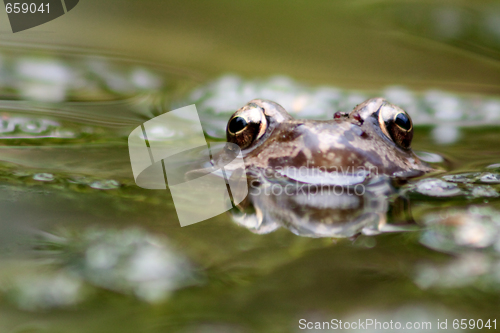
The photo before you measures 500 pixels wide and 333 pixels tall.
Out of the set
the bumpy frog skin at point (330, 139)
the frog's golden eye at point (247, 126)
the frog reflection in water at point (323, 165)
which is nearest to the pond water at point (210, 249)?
the frog reflection in water at point (323, 165)

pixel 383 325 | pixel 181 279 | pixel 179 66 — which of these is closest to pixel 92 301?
pixel 181 279

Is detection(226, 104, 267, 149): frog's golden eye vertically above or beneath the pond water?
above

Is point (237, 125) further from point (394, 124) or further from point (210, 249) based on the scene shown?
point (210, 249)

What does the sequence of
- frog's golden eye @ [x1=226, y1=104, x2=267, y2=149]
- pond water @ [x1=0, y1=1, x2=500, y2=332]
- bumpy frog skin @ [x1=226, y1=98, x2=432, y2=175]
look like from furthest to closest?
frog's golden eye @ [x1=226, y1=104, x2=267, y2=149] < bumpy frog skin @ [x1=226, y1=98, x2=432, y2=175] < pond water @ [x1=0, y1=1, x2=500, y2=332]

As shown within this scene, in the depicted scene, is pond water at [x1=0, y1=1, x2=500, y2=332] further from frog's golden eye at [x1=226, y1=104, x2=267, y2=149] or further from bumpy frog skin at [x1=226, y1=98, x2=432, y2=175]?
frog's golden eye at [x1=226, y1=104, x2=267, y2=149]

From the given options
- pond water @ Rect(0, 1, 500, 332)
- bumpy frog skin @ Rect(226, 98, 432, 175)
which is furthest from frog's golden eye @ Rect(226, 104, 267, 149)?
pond water @ Rect(0, 1, 500, 332)

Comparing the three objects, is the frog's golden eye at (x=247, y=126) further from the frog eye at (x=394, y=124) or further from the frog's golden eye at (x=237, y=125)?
the frog eye at (x=394, y=124)

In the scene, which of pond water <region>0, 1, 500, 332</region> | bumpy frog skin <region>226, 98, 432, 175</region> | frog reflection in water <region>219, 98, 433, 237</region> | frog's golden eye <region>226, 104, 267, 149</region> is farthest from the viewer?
frog's golden eye <region>226, 104, 267, 149</region>

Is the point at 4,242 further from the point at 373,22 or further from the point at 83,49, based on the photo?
the point at 373,22
